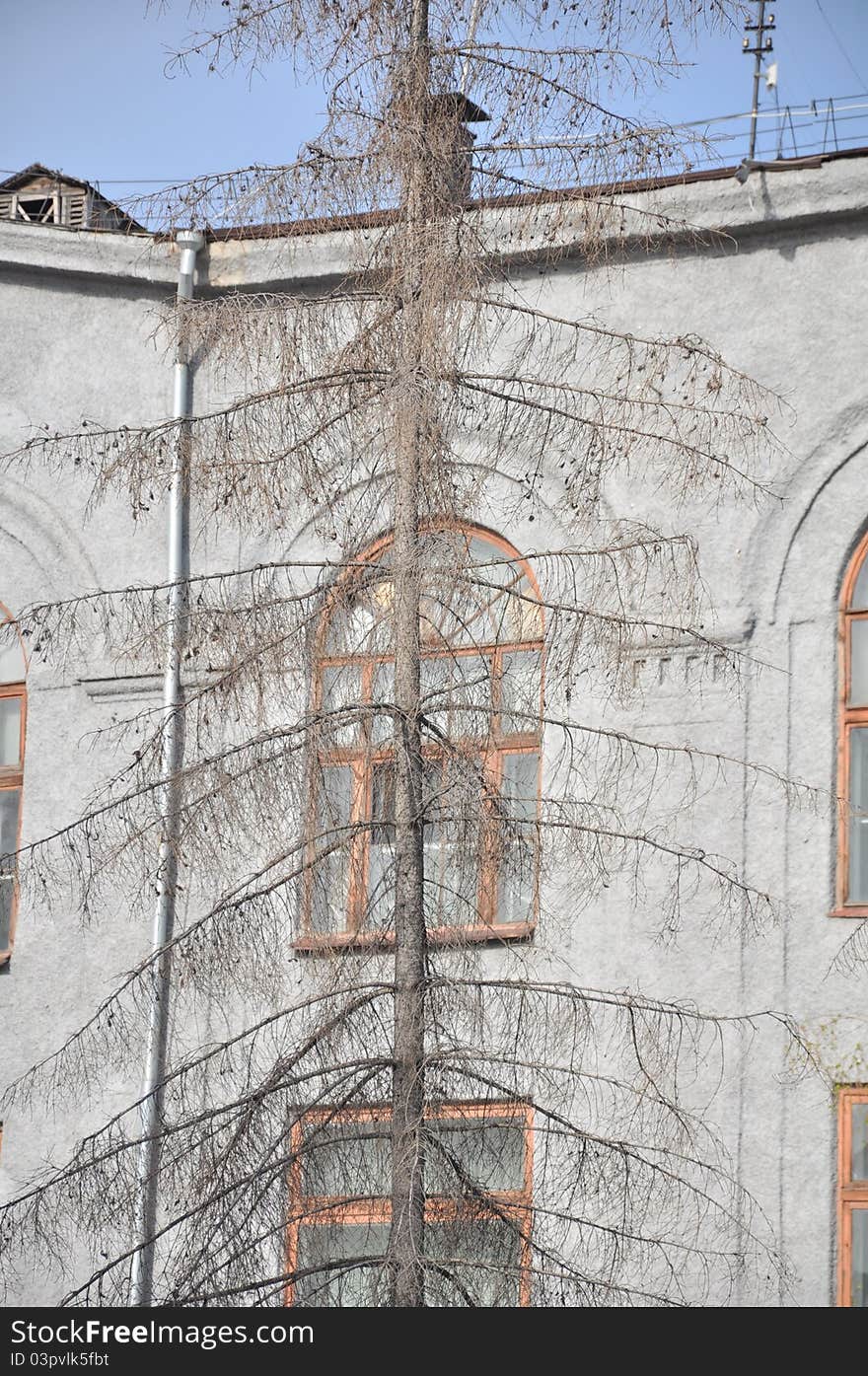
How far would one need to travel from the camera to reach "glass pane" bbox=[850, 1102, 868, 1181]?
10711mm

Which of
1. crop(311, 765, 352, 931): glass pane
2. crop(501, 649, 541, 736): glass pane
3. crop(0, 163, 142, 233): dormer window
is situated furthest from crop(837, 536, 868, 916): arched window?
crop(0, 163, 142, 233): dormer window

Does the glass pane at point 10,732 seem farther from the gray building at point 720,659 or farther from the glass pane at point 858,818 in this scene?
the glass pane at point 858,818

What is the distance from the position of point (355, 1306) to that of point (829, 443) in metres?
5.35

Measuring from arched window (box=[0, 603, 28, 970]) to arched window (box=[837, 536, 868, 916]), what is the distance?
495 centimetres

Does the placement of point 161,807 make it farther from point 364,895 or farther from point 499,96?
point 499,96

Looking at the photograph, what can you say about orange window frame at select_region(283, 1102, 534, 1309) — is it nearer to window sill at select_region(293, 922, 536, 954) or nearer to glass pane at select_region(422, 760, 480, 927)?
window sill at select_region(293, 922, 536, 954)

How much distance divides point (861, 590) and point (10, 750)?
17.1ft

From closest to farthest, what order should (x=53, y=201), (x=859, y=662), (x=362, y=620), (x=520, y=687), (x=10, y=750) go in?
(x=362, y=620), (x=520, y=687), (x=859, y=662), (x=10, y=750), (x=53, y=201)

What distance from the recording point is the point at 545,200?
956 centimetres

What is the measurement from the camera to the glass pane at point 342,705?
9.02 meters

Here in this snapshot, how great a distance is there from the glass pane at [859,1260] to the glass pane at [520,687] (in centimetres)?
275

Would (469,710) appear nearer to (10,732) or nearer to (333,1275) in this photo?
(333,1275)

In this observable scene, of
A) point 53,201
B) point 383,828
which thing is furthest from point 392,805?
point 53,201

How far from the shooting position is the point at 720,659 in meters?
11.5
